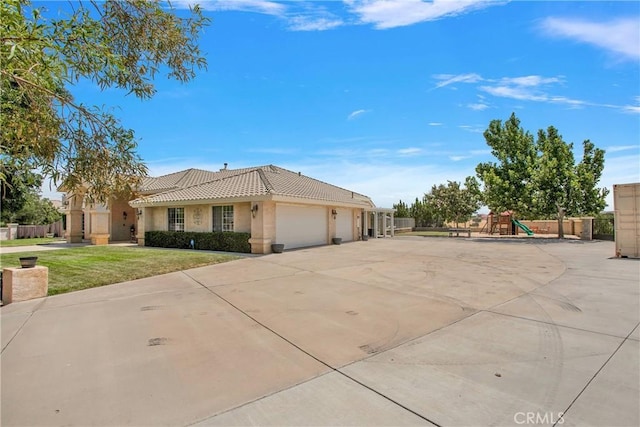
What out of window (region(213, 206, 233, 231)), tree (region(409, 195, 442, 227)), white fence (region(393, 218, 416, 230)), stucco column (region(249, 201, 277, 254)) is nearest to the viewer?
stucco column (region(249, 201, 277, 254))

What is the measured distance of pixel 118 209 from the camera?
998 inches

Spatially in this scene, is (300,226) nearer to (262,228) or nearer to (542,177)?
(262,228)

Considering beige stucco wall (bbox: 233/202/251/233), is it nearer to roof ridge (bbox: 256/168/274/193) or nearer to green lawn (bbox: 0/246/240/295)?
roof ridge (bbox: 256/168/274/193)

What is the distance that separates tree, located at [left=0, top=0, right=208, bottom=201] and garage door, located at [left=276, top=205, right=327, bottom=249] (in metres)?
12.7

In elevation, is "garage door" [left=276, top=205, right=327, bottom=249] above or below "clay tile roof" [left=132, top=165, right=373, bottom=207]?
below

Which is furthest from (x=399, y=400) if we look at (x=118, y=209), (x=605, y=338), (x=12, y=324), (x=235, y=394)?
(x=118, y=209)

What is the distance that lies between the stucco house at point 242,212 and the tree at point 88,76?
35.9ft

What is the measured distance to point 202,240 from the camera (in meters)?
18.6

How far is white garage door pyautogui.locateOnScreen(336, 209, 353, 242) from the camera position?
23411 millimetres

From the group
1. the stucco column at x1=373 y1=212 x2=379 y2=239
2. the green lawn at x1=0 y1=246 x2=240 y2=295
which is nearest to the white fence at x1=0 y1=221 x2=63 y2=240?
the green lawn at x1=0 y1=246 x2=240 y2=295

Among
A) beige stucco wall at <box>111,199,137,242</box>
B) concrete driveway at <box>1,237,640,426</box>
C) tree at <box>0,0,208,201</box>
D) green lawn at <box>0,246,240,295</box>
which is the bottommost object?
concrete driveway at <box>1,237,640,426</box>

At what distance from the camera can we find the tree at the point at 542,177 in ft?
83.9

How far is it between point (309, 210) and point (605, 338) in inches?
634

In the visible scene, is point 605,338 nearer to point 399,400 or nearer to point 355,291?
point 399,400
